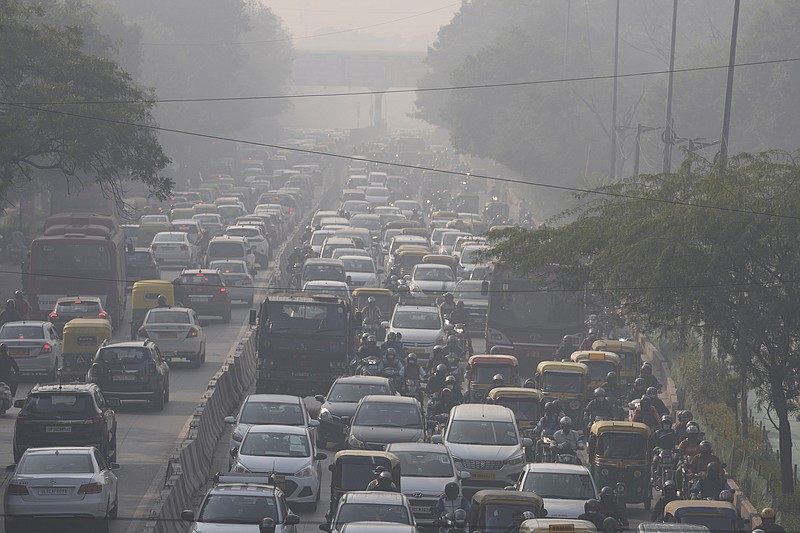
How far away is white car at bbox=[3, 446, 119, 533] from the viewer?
21719mm

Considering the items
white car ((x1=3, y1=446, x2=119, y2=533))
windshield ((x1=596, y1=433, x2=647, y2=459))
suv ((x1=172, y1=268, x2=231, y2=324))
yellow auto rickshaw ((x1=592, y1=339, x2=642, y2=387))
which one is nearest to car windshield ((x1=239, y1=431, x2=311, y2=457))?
white car ((x1=3, y1=446, x2=119, y2=533))

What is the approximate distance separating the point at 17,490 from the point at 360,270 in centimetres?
3421

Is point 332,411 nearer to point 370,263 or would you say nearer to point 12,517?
point 12,517

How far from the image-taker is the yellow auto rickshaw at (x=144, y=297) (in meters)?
44.8

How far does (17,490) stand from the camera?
858 inches

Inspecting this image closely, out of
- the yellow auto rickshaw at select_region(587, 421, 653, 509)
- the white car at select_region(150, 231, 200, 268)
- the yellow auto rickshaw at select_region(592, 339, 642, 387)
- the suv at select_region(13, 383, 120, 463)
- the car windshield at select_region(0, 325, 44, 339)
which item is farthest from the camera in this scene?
the white car at select_region(150, 231, 200, 268)

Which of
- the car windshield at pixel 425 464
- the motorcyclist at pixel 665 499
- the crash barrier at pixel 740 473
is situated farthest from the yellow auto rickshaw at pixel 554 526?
the car windshield at pixel 425 464

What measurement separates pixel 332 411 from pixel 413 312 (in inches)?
487

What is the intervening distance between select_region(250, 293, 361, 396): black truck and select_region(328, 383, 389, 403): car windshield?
359 cm

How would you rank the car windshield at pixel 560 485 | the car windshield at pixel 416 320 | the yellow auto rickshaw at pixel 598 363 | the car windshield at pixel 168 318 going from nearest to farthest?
the car windshield at pixel 560 485 < the yellow auto rickshaw at pixel 598 363 < the car windshield at pixel 168 318 < the car windshield at pixel 416 320

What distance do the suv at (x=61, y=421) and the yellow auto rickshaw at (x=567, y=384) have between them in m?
10.3

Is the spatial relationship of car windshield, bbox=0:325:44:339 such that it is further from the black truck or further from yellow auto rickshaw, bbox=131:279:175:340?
yellow auto rickshaw, bbox=131:279:175:340

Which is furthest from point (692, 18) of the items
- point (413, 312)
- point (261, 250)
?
point (413, 312)

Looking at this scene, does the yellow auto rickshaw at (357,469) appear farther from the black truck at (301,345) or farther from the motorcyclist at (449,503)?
the black truck at (301,345)
